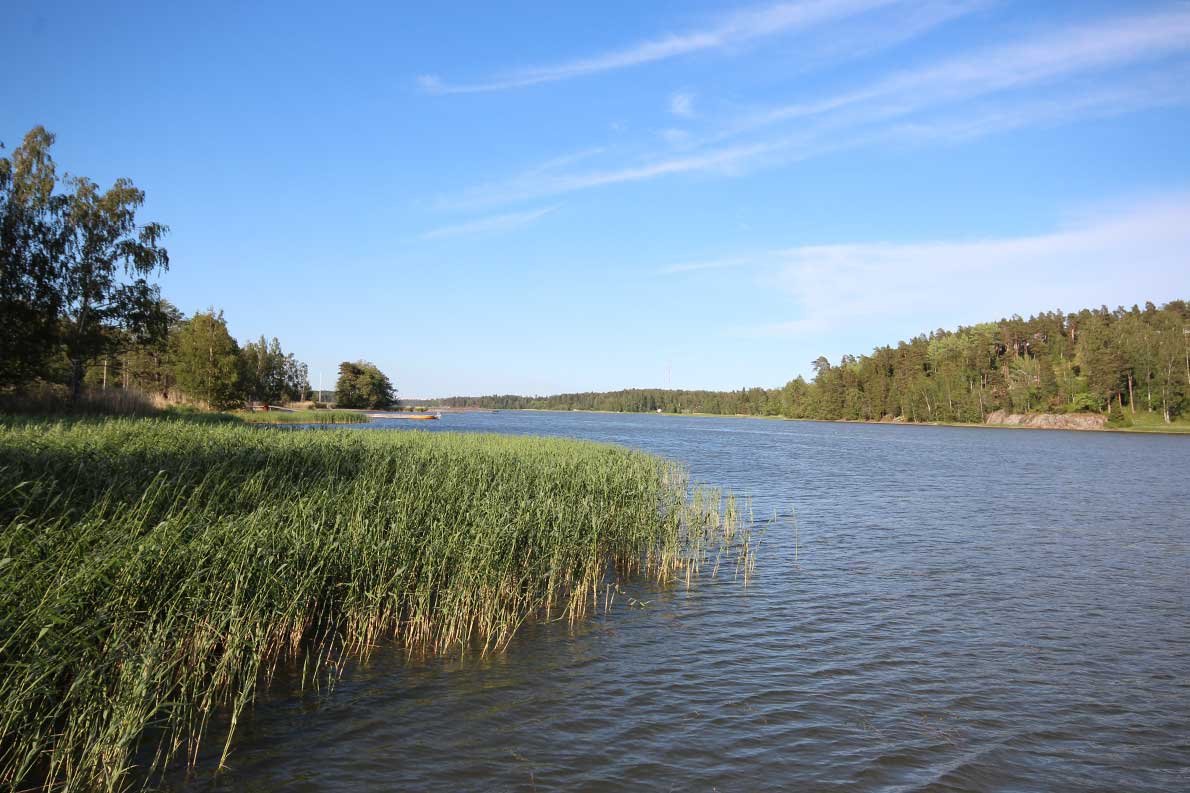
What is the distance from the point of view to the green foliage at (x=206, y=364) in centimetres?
6041

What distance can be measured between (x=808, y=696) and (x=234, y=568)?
660 cm

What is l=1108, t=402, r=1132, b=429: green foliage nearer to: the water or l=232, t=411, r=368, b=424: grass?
the water

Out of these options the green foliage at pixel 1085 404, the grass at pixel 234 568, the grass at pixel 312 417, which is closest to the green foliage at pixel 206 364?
the grass at pixel 312 417

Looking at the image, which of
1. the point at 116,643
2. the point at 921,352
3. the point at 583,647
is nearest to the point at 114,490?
the point at 116,643

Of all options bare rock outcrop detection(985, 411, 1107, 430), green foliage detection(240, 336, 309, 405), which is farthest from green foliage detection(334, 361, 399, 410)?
bare rock outcrop detection(985, 411, 1107, 430)

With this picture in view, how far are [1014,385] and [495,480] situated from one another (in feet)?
346

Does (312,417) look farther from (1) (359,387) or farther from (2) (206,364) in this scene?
(1) (359,387)

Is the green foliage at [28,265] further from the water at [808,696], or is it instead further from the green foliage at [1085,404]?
the green foliage at [1085,404]

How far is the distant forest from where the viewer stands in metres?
87.2

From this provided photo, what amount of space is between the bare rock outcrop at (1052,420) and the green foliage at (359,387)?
108559 millimetres

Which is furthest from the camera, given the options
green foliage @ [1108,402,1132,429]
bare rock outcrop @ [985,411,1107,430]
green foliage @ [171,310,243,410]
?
bare rock outcrop @ [985,411,1107,430]

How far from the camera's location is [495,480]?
597 inches

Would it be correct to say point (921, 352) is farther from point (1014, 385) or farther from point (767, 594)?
→ point (767, 594)

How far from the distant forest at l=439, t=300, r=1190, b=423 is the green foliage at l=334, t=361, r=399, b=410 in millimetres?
90583
